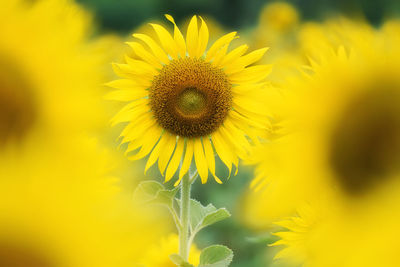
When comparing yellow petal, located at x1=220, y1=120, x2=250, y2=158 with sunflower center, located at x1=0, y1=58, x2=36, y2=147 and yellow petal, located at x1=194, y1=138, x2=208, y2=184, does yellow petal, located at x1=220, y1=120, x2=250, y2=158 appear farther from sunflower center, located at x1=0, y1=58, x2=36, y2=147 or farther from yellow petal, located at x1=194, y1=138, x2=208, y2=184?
sunflower center, located at x1=0, y1=58, x2=36, y2=147

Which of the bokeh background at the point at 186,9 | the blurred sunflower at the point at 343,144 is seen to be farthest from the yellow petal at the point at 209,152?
the bokeh background at the point at 186,9

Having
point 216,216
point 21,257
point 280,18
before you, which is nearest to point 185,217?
point 216,216

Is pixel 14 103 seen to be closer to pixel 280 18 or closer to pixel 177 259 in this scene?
pixel 177 259

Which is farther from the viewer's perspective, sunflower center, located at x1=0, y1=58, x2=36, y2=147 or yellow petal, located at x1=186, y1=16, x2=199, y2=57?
yellow petal, located at x1=186, y1=16, x2=199, y2=57

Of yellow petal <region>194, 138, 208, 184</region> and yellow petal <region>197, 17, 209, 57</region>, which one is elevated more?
yellow petal <region>197, 17, 209, 57</region>

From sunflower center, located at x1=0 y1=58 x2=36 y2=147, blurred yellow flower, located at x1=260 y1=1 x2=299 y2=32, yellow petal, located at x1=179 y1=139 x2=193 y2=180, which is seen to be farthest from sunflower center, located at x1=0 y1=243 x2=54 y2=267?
blurred yellow flower, located at x1=260 y1=1 x2=299 y2=32

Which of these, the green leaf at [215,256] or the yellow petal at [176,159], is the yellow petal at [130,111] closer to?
the yellow petal at [176,159]

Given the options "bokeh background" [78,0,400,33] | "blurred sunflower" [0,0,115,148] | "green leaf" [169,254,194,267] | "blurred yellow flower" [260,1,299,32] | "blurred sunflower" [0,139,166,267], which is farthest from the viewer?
"bokeh background" [78,0,400,33]
